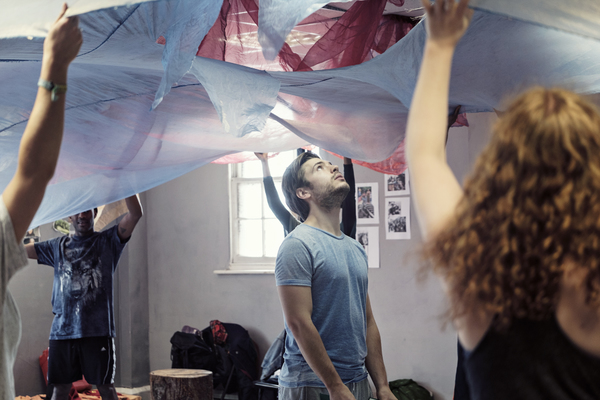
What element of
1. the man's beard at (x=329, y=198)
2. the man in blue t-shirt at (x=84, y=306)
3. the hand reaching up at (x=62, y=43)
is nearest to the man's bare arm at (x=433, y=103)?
the hand reaching up at (x=62, y=43)

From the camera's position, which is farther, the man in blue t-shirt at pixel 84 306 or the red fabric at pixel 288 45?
the man in blue t-shirt at pixel 84 306

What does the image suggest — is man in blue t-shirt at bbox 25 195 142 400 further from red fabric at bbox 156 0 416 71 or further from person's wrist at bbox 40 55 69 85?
person's wrist at bbox 40 55 69 85

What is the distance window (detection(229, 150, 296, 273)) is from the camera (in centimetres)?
547

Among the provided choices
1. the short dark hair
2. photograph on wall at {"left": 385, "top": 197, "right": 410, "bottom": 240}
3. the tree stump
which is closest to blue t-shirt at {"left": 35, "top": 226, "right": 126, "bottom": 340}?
the tree stump

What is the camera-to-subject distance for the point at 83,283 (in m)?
3.34

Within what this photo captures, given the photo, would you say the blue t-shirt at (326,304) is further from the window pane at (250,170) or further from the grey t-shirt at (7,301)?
the window pane at (250,170)

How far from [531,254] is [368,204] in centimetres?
417

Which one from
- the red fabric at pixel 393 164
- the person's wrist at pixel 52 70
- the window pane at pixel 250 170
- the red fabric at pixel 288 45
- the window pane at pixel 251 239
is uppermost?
the window pane at pixel 250 170

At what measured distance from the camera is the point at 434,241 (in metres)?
0.78

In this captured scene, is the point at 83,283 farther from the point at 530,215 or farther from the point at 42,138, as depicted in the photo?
the point at 530,215

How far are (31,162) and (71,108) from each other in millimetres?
1165

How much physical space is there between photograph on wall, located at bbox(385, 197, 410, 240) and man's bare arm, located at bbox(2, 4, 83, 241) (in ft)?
13.2

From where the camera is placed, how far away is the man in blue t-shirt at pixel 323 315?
5.78 ft

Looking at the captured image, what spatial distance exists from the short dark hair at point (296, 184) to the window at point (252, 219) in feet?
10.6
